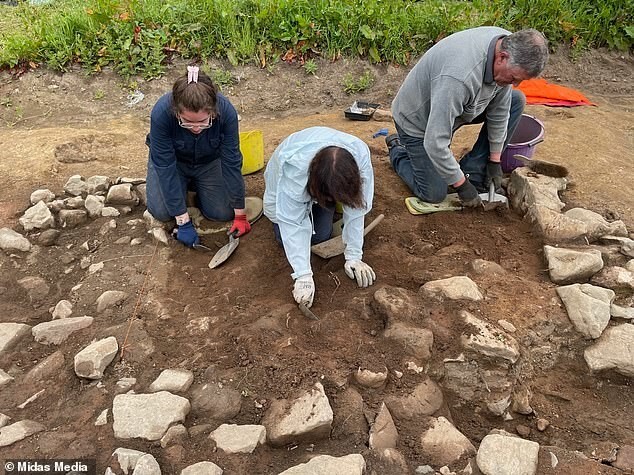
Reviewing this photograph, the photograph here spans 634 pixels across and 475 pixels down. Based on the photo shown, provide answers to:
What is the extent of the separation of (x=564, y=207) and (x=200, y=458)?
8.65ft

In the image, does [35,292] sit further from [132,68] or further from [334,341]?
[132,68]

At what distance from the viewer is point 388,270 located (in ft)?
9.25

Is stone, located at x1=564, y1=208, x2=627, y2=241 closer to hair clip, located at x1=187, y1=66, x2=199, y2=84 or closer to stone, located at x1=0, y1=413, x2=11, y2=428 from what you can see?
hair clip, located at x1=187, y1=66, x2=199, y2=84

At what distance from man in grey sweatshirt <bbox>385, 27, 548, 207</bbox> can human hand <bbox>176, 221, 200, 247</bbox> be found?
1.44 metres

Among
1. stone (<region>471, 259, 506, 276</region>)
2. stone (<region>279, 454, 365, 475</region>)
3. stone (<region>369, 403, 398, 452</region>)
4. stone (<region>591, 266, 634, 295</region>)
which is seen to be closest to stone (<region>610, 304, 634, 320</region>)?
stone (<region>591, 266, 634, 295</region>)

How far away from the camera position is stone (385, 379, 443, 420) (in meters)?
2.12

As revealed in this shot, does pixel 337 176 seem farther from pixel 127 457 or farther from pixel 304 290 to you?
pixel 127 457

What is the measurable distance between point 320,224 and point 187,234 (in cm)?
78

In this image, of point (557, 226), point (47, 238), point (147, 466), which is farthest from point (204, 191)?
point (557, 226)

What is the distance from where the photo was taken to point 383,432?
6.57 ft

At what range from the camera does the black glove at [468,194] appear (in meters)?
3.12

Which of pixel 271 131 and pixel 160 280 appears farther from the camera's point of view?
pixel 271 131

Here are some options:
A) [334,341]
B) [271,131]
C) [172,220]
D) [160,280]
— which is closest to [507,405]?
[334,341]

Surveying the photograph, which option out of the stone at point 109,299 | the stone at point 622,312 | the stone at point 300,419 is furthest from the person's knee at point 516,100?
the stone at point 109,299
